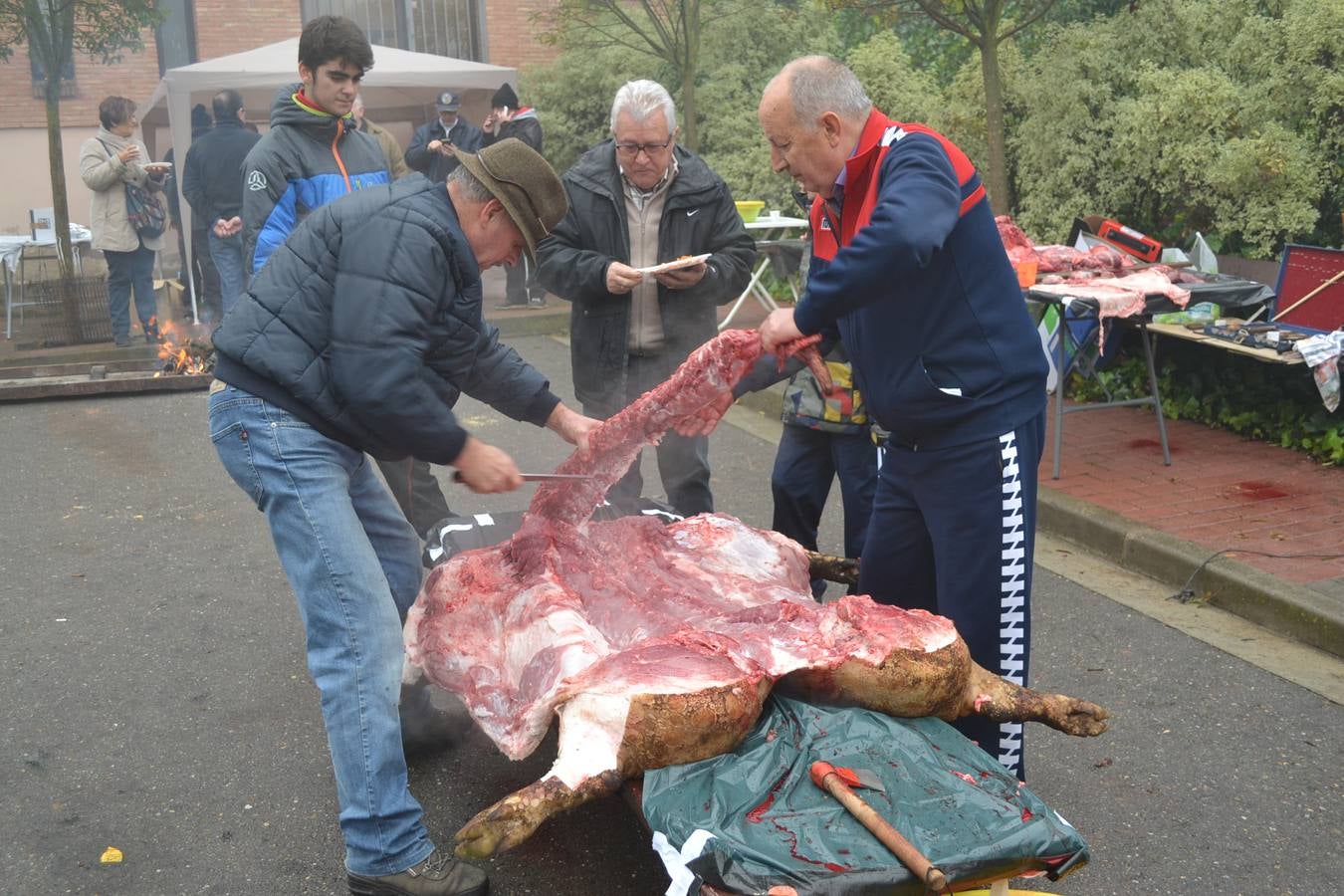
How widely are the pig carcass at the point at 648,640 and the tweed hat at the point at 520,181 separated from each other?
734 millimetres

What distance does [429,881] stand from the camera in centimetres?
305

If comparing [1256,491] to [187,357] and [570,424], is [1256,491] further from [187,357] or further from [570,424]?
[187,357]

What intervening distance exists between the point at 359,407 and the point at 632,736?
1.06 m

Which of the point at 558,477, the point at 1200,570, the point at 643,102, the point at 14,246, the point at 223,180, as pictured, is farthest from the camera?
the point at 14,246

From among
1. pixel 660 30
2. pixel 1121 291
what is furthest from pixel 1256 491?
pixel 660 30

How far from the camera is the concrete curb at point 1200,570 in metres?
4.61

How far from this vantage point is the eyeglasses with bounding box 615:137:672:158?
469 cm

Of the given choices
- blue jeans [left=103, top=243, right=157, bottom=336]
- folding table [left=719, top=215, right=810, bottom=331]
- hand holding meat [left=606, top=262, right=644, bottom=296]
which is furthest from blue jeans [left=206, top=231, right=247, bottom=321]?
hand holding meat [left=606, top=262, right=644, bottom=296]

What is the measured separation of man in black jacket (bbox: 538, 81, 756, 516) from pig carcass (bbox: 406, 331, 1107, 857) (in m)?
0.99

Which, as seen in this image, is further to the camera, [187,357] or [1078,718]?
[187,357]

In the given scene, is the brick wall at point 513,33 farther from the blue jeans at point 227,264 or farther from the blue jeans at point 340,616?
the blue jeans at point 340,616

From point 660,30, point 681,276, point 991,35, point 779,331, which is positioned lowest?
point 779,331

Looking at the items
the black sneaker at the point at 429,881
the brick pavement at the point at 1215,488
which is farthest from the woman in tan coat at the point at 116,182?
the black sneaker at the point at 429,881

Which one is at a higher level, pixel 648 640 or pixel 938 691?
pixel 648 640
